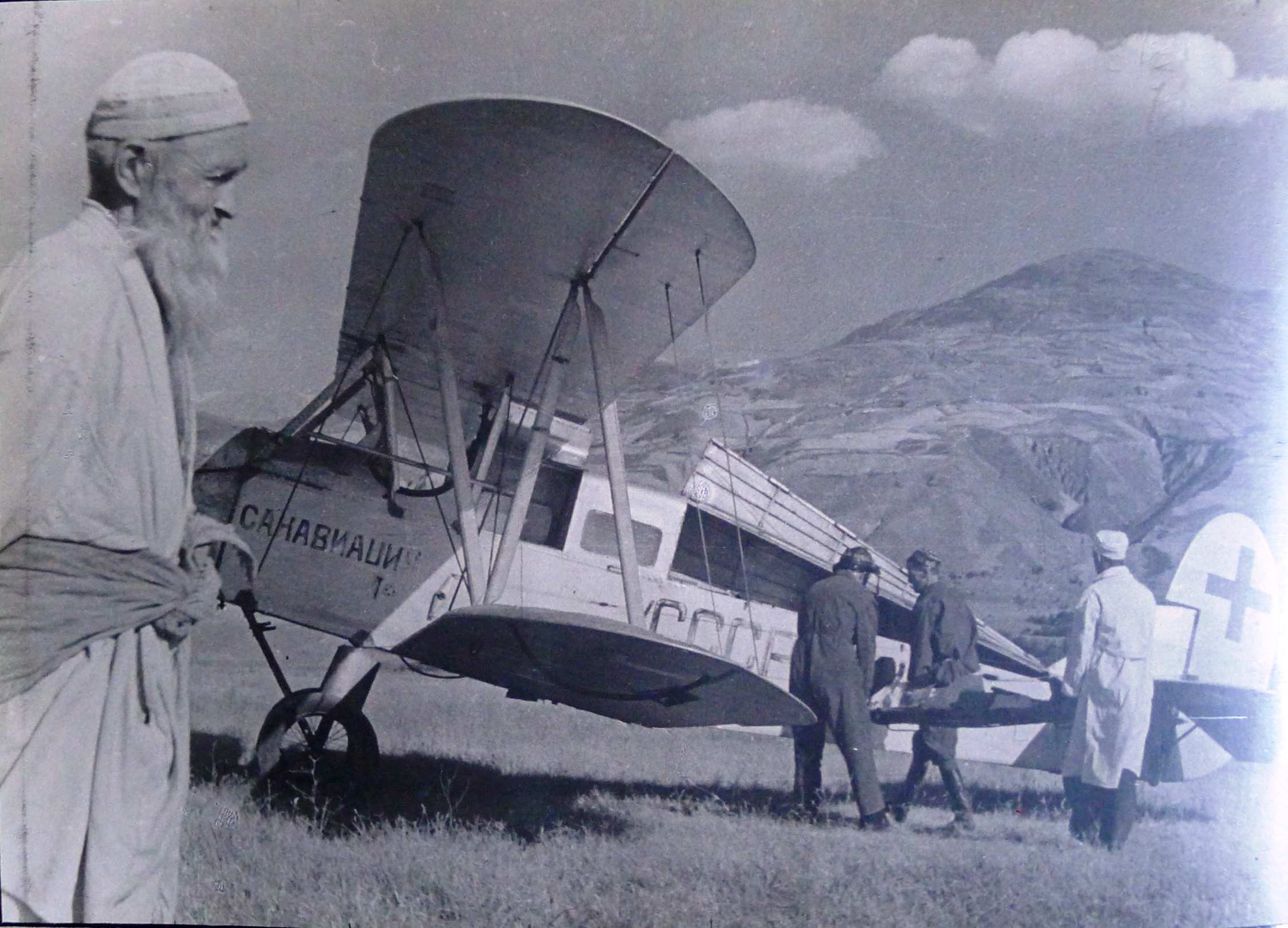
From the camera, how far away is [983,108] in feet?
10.3

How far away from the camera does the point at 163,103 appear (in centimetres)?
225

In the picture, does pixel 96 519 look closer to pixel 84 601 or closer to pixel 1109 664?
pixel 84 601

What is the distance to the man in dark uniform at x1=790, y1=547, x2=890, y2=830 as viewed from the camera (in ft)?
10.5

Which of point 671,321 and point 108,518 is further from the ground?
point 671,321

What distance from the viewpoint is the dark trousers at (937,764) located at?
3.20 metres

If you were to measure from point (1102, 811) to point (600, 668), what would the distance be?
1.76 meters

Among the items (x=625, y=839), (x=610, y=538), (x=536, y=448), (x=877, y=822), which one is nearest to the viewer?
(x=536, y=448)

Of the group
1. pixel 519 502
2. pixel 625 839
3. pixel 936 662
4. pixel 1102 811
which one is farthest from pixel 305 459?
pixel 1102 811

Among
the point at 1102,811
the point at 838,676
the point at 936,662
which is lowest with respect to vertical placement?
the point at 1102,811

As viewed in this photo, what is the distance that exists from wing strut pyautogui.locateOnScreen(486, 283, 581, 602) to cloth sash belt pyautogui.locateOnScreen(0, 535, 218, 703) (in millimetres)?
849

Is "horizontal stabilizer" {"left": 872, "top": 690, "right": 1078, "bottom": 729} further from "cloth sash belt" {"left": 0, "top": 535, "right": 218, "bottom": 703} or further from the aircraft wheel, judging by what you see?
"cloth sash belt" {"left": 0, "top": 535, "right": 218, "bottom": 703}

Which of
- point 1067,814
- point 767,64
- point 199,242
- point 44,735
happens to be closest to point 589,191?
point 767,64

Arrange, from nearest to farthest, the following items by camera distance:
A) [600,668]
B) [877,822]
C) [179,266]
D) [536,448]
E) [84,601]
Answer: [84,601]
[179,266]
[600,668]
[536,448]
[877,822]

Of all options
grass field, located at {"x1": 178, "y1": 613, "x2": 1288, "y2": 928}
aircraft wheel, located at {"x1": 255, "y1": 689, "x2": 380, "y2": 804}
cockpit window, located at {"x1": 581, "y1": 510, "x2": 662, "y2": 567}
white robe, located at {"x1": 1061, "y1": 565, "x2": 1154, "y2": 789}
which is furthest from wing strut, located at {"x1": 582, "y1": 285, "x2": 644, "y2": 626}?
white robe, located at {"x1": 1061, "y1": 565, "x2": 1154, "y2": 789}
